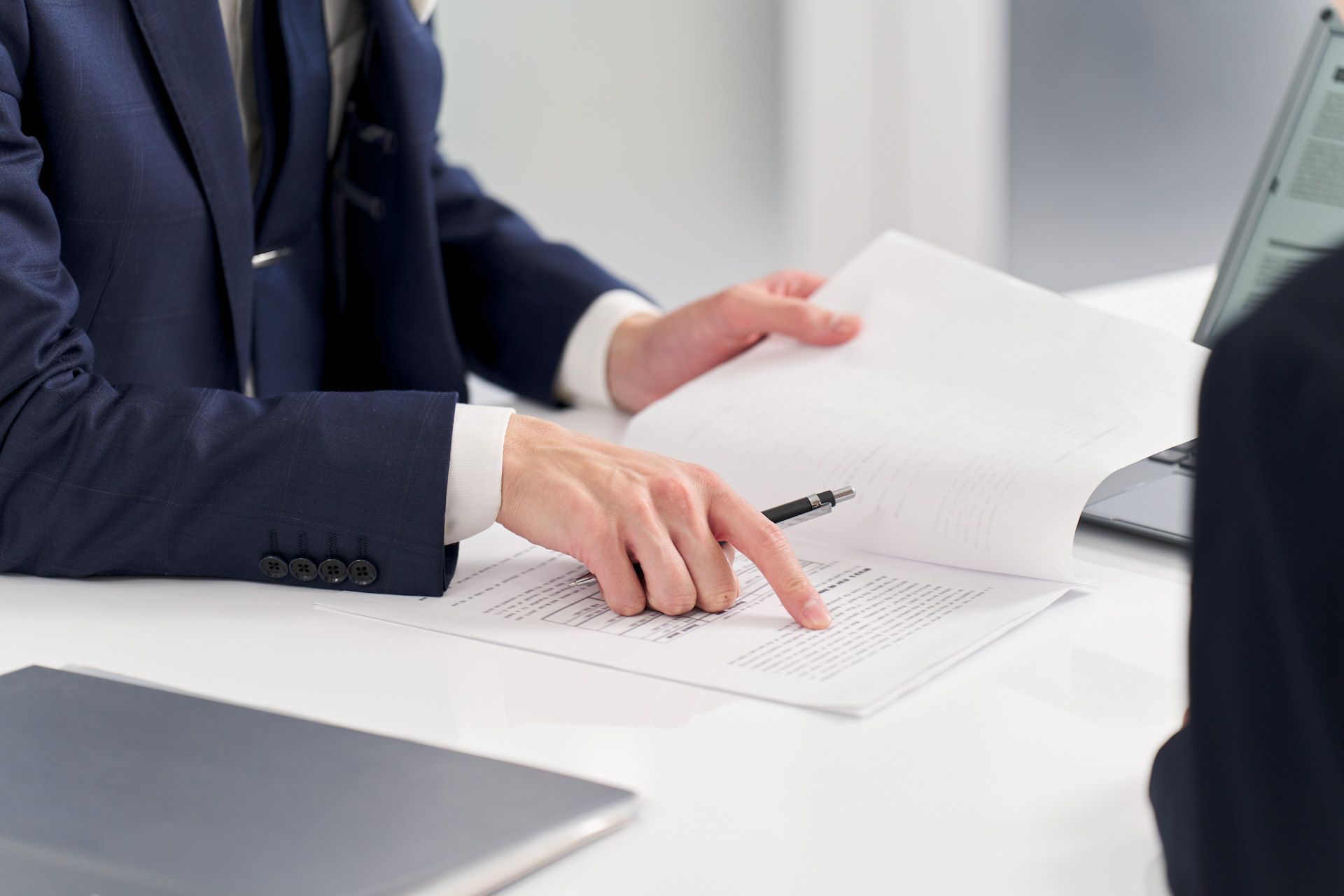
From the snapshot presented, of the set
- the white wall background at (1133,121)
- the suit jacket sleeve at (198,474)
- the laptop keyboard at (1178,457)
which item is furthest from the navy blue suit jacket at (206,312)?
A: the white wall background at (1133,121)

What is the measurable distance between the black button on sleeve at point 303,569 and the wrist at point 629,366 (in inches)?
17.0

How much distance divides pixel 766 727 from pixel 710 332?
574 mm

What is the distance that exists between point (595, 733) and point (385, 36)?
79 centimetres

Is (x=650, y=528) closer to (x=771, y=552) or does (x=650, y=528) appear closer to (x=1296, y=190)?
(x=771, y=552)

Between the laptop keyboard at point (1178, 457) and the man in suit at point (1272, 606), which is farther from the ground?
the man in suit at point (1272, 606)


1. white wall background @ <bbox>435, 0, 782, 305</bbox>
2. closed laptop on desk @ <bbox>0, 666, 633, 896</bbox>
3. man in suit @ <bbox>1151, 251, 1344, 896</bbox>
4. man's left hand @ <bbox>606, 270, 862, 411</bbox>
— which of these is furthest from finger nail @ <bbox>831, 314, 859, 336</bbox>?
white wall background @ <bbox>435, 0, 782, 305</bbox>

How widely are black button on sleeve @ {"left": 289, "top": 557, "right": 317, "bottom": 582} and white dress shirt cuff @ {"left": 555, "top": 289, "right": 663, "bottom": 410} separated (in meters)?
0.45

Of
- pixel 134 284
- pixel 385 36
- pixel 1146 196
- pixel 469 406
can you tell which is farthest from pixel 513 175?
pixel 469 406

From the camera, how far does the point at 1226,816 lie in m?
0.35

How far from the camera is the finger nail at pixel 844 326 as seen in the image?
107cm

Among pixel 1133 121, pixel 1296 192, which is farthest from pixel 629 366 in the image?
pixel 1133 121

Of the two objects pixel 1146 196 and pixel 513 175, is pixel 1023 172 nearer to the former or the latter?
pixel 1146 196

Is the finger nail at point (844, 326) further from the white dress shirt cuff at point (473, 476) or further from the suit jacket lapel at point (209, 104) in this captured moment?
the suit jacket lapel at point (209, 104)

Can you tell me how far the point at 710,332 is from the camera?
1.15 m
